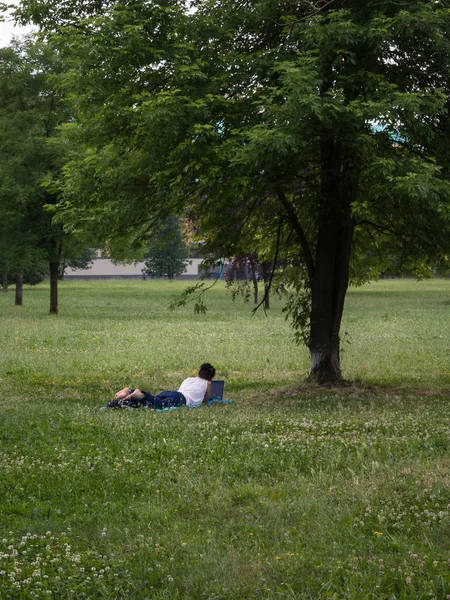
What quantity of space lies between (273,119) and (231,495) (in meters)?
6.93

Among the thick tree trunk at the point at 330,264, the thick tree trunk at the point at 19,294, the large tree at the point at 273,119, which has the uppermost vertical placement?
the large tree at the point at 273,119

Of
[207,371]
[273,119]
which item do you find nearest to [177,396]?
[207,371]

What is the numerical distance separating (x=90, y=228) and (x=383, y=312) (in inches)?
1192

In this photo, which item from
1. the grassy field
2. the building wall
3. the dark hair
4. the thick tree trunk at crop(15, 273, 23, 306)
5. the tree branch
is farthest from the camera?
the building wall

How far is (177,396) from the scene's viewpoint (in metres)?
13.9

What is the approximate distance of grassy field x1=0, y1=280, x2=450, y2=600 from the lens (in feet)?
19.5

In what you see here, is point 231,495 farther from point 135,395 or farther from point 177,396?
point 177,396

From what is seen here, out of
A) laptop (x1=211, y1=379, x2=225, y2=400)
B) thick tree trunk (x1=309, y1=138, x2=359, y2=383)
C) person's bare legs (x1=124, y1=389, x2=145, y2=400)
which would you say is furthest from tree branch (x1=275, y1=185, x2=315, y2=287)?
person's bare legs (x1=124, y1=389, x2=145, y2=400)

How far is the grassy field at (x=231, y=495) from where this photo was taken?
5.94 meters

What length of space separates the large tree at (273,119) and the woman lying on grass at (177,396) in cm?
313

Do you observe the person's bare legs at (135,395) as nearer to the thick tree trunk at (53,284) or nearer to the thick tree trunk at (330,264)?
the thick tree trunk at (330,264)

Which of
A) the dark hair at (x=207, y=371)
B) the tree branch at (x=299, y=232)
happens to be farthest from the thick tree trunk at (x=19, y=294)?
the dark hair at (x=207, y=371)

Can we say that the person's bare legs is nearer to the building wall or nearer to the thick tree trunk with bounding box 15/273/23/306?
the thick tree trunk with bounding box 15/273/23/306

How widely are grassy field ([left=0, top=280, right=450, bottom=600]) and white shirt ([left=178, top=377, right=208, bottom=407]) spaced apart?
1.75 feet
